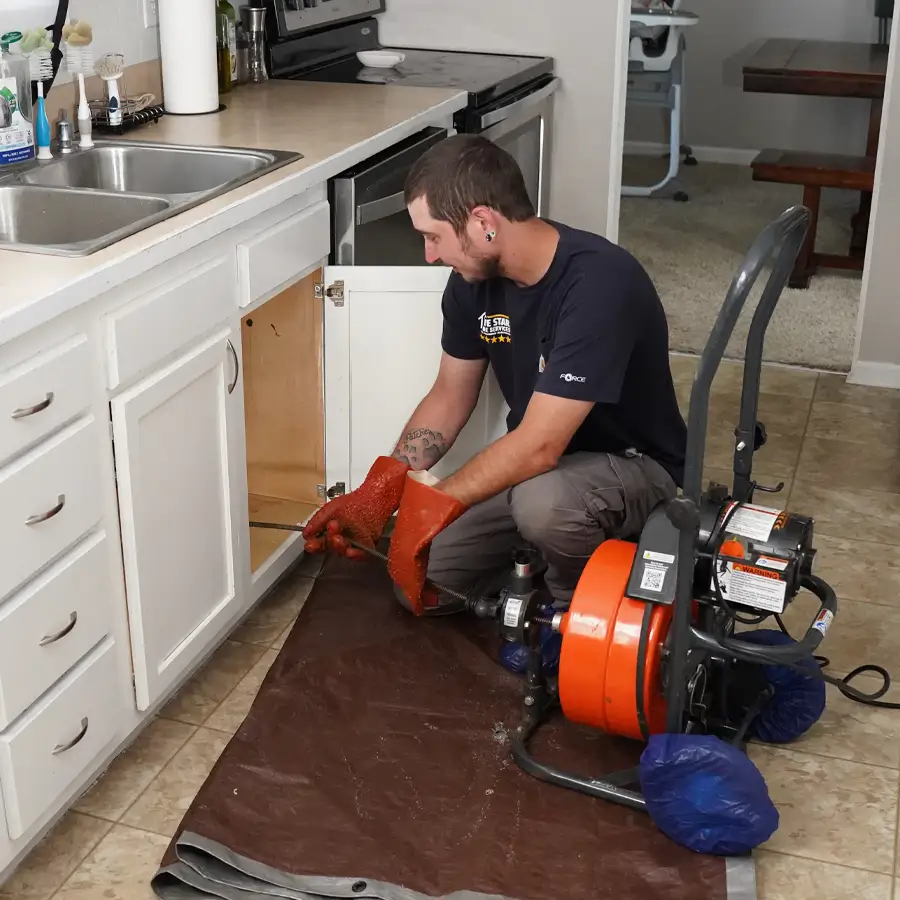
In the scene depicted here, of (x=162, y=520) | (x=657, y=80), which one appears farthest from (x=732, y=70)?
(x=162, y=520)

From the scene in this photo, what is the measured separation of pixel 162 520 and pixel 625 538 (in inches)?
35.1

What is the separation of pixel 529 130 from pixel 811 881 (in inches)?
88.4

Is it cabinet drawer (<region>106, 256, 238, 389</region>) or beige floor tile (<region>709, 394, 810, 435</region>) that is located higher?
cabinet drawer (<region>106, 256, 238, 389</region>)

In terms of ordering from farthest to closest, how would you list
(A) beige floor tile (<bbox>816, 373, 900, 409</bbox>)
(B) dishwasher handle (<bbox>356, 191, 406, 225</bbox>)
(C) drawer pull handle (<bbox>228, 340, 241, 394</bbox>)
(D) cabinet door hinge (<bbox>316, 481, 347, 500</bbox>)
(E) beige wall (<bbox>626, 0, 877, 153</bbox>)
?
(E) beige wall (<bbox>626, 0, 877, 153</bbox>)
(A) beige floor tile (<bbox>816, 373, 900, 409</bbox>)
(D) cabinet door hinge (<bbox>316, 481, 347, 500</bbox>)
(B) dishwasher handle (<bbox>356, 191, 406, 225</bbox>)
(C) drawer pull handle (<bbox>228, 340, 241, 394</bbox>)

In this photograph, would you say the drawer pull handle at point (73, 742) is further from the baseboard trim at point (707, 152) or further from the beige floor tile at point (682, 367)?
the baseboard trim at point (707, 152)

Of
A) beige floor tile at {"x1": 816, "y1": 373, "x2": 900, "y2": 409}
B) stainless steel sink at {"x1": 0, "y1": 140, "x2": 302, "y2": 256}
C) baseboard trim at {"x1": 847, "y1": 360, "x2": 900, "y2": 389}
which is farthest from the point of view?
baseboard trim at {"x1": 847, "y1": 360, "x2": 900, "y2": 389}

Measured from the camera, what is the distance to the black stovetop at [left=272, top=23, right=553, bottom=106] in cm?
322

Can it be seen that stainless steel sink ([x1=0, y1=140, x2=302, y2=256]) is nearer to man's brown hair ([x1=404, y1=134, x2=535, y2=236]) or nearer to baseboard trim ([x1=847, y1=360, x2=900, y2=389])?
A: man's brown hair ([x1=404, y1=134, x2=535, y2=236])

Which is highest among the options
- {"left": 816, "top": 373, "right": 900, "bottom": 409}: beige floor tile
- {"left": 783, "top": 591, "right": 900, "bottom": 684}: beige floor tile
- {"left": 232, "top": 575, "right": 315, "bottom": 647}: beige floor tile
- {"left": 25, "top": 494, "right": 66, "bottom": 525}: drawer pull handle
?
{"left": 25, "top": 494, "right": 66, "bottom": 525}: drawer pull handle

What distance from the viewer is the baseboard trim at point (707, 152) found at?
6.70 m

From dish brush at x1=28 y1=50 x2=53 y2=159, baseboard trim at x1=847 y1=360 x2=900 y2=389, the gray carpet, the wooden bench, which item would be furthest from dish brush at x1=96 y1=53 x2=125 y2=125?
the wooden bench

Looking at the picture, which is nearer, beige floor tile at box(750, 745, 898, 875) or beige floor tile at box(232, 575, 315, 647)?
beige floor tile at box(750, 745, 898, 875)

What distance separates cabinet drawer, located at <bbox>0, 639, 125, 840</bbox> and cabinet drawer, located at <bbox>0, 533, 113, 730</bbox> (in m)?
0.03

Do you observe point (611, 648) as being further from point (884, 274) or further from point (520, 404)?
point (884, 274)
